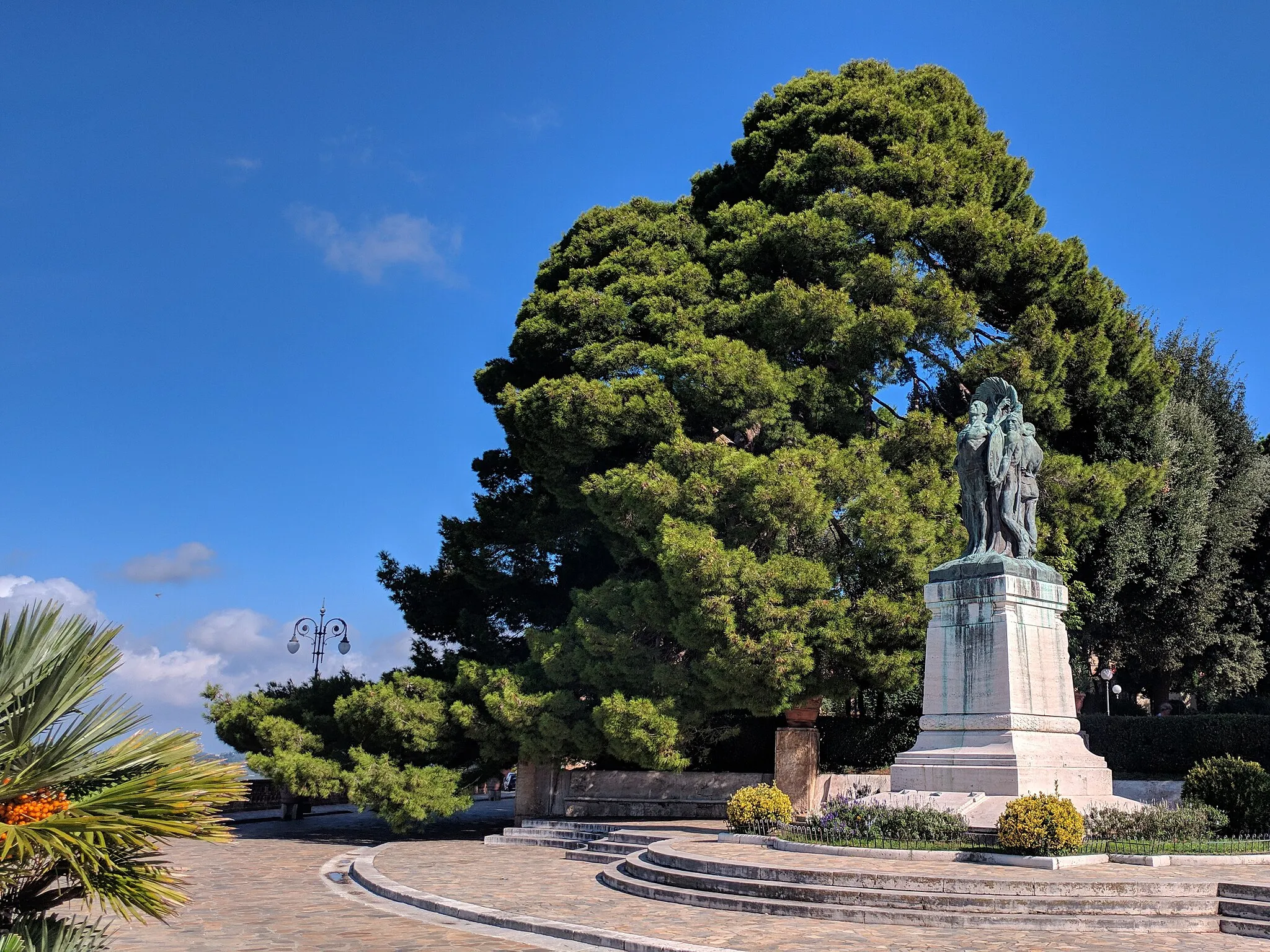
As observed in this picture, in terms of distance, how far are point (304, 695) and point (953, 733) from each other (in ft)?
46.8

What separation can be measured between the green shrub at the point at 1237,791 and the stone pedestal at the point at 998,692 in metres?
1.36

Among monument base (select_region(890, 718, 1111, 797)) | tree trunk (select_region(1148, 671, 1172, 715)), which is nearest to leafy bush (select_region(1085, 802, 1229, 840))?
monument base (select_region(890, 718, 1111, 797))

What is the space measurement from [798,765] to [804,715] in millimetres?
945

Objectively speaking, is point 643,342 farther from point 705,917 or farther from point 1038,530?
point 705,917

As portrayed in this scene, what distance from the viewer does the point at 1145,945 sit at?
8648mm

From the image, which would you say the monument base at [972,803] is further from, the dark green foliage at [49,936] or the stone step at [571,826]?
the dark green foliage at [49,936]

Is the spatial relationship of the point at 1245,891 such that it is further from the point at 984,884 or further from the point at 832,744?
the point at 832,744

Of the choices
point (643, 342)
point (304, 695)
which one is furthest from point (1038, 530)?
point (304, 695)

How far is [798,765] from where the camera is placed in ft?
65.8

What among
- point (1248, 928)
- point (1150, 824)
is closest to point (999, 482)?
point (1150, 824)

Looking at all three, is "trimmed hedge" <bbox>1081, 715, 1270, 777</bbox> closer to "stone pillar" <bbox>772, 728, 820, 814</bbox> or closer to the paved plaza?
"stone pillar" <bbox>772, 728, 820, 814</bbox>

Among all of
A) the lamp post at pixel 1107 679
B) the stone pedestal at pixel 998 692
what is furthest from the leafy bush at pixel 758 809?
the lamp post at pixel 1107 679

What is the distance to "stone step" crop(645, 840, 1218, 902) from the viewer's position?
984 centimetres

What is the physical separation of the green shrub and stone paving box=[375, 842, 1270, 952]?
5.82 m
